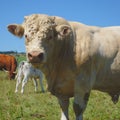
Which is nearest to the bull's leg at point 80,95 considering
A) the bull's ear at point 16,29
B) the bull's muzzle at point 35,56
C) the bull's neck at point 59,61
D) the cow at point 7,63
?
the bull's neck at point 59,61

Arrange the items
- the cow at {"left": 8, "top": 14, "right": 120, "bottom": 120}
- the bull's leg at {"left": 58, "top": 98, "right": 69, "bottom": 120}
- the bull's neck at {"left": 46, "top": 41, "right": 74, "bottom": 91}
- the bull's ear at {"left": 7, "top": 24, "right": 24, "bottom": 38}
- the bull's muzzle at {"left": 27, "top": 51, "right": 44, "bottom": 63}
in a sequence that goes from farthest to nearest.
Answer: the bull's leg at {"left": 58, "top": 98, "right": 69, "bottom": 120}, the bull's ear at {"left": 7, "top": 24, "right": 24, "bottom": 38}, the bull's neck at {"left": 46, "top": 41, "right": 74, "bottom": 91}, the cow at {"left": 8, "top": 14, "right": 120, "bottom": 120}, the bull's muzzle at {"left": 27, "top": 51, "right": 44, "bottom": 63}

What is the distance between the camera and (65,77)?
19.6 feet

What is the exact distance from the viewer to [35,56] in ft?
17.7

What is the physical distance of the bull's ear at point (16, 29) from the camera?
6156mm

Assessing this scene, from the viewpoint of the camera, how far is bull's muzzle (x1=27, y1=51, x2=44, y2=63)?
5412 millimetres

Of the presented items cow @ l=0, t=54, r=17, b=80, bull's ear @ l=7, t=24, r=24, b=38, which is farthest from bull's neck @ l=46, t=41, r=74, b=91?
cow @ l=0, t=54, r=17, b=80

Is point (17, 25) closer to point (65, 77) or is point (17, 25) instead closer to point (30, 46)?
point (30, 46)

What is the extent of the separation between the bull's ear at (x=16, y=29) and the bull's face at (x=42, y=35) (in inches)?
3.4

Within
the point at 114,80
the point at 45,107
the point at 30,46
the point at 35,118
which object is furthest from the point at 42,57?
the point at 45,107

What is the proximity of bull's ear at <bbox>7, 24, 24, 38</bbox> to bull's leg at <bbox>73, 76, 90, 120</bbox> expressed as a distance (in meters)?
1.28

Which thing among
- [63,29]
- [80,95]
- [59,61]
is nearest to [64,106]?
[80,95]

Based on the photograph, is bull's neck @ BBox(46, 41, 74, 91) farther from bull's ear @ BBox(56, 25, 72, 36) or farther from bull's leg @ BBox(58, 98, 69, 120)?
→ bull's leg @ BBox(58, 98, 69, 120)

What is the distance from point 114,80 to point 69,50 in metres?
1.05

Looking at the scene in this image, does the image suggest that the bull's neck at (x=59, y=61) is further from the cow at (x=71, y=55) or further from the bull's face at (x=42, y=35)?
the bull's face at (x=42, y=35)
